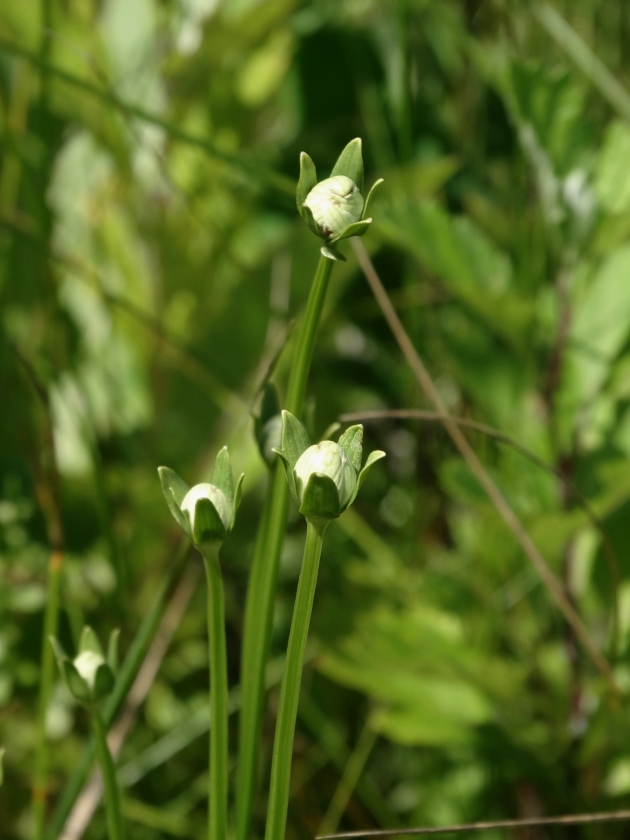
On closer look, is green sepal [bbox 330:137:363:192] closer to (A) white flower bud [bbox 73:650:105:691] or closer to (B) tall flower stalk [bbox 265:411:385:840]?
(B) tall flower stalk [bbox 265:411:385:840]

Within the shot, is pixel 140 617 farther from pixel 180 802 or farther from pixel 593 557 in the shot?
pixel 593 557

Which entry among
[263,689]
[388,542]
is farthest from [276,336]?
[263,689]

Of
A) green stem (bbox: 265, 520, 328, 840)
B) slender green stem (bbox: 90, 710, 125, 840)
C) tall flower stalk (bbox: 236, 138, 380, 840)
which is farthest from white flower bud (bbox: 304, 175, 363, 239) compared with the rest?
slender green stem (bbox: 90, 710, 125, 840)

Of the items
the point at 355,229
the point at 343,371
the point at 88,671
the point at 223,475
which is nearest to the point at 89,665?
the point at 88,671

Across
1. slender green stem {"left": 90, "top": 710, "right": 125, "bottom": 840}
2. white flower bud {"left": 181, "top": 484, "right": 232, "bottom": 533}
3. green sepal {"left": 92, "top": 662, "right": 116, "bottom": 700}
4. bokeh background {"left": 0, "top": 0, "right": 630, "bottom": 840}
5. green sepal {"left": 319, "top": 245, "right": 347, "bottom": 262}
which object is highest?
bokeh background {"left": 0, "top": 0, "right": 630, "bottom": 840}

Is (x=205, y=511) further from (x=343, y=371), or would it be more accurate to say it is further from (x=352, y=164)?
(x=343, y=371)

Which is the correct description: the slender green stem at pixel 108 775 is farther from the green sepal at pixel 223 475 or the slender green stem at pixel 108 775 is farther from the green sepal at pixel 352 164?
the green sepal at pixel 352 164

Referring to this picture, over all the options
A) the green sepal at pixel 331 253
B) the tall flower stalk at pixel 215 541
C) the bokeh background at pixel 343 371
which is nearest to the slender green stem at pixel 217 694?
the tall flower stalk at pixel 215 541

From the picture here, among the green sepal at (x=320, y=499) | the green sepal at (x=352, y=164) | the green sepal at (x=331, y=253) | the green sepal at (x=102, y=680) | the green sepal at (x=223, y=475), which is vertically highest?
the green sepal at (x=352, y=164)

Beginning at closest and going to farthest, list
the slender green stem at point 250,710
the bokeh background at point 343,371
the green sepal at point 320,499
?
the green sepal at point 320,499
the slender green stem at point 250,710
the bokeh background at point 343,371
